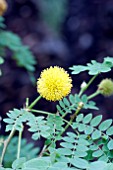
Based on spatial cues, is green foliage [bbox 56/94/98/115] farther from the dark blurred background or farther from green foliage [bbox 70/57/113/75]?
the dark blurred background

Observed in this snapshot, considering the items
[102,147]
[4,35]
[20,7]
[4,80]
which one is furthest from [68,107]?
[20,7]

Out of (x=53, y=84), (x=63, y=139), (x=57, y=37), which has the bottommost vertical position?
(x=63, y=139)

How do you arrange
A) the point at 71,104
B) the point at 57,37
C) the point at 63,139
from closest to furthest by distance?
the point at 63,139
the point at 71,104
the point at 57,37

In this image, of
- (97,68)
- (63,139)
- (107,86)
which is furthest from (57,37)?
(63,139)

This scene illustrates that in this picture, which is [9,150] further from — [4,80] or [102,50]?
[102,50]

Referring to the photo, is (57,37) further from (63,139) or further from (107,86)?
(63,139)

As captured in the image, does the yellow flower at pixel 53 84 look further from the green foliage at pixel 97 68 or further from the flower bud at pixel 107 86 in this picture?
the flower bud at pixel 107 86

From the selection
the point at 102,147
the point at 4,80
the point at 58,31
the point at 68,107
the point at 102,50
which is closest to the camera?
the point at 102,147
